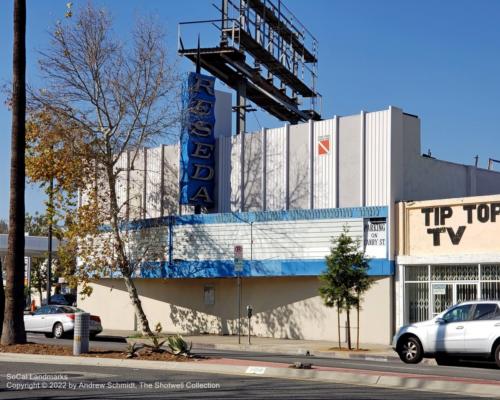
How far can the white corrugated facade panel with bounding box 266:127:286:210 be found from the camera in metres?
33.0

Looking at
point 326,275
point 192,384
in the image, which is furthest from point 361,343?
point 192,384

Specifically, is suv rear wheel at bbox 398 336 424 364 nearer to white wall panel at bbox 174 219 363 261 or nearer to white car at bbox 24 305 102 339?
white wall panel at bbox 174 219 363 261

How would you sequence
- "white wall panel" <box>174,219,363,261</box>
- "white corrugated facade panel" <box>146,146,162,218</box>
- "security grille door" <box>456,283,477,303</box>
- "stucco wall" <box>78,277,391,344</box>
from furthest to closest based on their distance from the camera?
"white corrugated facade panel" <box>146,146,162,218</box> < "white wall panel" <box>174,219,363,261</box> < "stucco wall" <box>78,277,391,344</box> < "security grille door" <box>456,283,477,303</box>

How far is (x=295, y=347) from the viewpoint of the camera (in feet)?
88.5

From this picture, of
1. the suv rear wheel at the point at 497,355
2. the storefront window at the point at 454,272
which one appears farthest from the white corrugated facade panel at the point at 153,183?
the suv rear wheel at the point at 497,355

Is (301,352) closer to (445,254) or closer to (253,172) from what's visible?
(445,254)

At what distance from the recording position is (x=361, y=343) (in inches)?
1155

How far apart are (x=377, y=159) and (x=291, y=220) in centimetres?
416

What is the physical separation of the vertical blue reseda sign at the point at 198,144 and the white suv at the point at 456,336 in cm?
1479

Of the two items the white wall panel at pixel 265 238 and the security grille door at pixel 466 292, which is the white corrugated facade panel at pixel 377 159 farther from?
the security grille door at pixel 466 292

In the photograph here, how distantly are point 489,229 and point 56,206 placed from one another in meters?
17.0

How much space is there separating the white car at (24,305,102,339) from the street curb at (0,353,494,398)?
13.0m

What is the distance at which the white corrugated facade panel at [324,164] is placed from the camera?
31328mm

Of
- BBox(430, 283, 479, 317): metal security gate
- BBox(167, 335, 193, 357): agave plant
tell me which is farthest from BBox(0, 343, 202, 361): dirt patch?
BBox(430, 283, 479, 317): metal security gate
